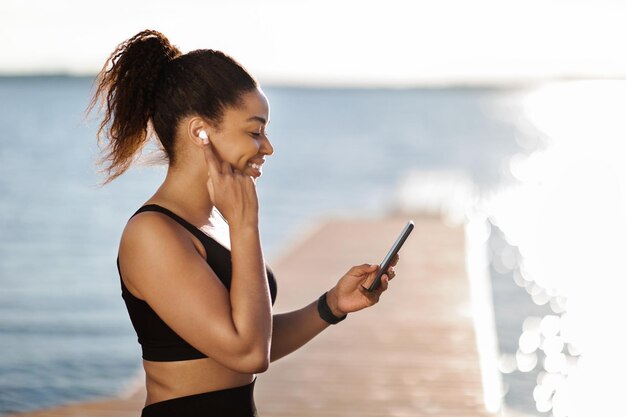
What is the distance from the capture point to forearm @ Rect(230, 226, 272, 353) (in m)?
1.91

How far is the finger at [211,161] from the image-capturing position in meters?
1.97

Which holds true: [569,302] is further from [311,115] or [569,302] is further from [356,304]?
[311,115]

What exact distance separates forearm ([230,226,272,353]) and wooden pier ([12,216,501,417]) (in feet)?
10.9

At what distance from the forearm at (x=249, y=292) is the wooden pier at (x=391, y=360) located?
3329 mm

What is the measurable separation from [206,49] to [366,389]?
12.3 feet

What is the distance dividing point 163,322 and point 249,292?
8.4 inches

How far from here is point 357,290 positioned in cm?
233

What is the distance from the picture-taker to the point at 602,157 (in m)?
36.7

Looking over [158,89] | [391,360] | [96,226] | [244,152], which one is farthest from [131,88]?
[96,226]

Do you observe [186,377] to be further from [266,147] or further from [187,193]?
[266,147]

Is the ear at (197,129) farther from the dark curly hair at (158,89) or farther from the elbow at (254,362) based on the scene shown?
the elbow at (254,362)

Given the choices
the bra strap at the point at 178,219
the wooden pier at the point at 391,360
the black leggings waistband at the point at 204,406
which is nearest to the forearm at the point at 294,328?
the black leggings waistband at the point at 204,406

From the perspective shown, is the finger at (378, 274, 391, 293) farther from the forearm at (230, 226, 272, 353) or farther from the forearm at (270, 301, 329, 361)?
the forearm at (230, 226, 272, 353)

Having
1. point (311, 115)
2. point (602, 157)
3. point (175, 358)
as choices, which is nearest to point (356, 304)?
point (175, 358)
